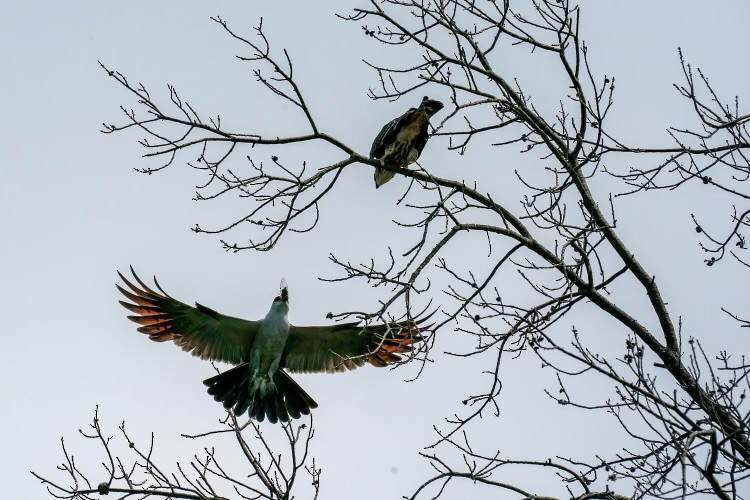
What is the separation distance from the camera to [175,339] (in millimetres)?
9094

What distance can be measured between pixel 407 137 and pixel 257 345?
2.82 m

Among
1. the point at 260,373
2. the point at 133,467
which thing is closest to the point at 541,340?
the point at 133,467

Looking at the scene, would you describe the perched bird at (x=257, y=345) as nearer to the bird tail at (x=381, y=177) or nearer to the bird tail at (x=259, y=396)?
the bird tail at (x=259, y=396)

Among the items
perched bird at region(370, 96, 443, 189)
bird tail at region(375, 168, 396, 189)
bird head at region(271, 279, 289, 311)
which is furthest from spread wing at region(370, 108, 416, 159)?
bird head at region(271, 279, 289, 311)

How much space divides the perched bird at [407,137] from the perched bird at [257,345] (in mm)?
A: 1987

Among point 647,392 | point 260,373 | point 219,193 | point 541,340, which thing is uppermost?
point 260,373

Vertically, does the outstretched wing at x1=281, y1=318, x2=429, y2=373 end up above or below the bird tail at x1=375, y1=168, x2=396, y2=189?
below

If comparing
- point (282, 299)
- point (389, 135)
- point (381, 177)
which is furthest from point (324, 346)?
point (389, 135)

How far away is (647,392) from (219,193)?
9.28 feet

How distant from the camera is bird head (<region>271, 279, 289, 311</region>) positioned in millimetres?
9102

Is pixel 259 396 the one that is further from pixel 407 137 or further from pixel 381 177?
pixel 407 137

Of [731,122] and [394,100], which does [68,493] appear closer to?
[394,100]

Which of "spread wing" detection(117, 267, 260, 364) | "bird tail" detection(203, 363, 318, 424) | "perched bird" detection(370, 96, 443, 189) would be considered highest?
"perched bird" detection(370, 96, 443, 189)

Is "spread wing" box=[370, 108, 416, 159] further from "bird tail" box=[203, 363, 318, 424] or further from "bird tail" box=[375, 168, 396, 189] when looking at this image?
"bird tail" box=[203, 363, 318, 424]
